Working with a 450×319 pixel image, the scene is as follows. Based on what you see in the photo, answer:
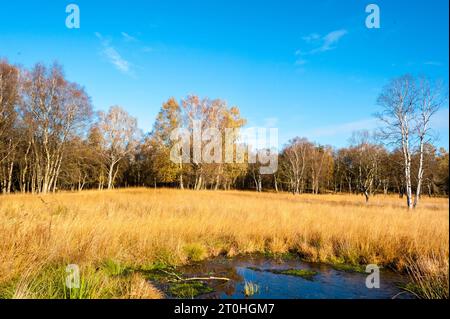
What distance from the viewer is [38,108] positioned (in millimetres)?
22328

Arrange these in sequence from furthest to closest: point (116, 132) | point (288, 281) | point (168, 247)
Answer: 1. point (116, 132)
2. point (168, 247)
3. point (288, 281)

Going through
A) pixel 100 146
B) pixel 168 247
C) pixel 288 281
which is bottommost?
pixel 288 281

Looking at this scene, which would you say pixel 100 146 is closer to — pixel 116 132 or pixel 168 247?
pixel 116 132

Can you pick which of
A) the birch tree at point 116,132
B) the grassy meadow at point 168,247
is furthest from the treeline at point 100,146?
the grassy meadow at point 168,247

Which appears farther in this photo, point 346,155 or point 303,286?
point 346,155

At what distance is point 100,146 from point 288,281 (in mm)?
35430

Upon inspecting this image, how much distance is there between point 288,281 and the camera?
5.21 metres

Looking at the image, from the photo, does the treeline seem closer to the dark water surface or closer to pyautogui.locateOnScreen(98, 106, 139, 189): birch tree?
pyautogui.locateOnScreen(98, 106, 139, 189): birch tree

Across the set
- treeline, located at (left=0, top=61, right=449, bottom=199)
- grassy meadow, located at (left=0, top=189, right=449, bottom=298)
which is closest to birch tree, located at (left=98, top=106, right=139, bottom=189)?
treeline, located at (left=0, top=61, right=449, bottom=199)

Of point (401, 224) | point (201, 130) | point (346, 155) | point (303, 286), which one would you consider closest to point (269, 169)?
point (346, 155)

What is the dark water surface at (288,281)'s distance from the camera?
4.51 m

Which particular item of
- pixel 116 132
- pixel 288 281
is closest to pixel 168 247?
pixel 288 281

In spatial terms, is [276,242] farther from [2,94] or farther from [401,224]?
[2,94]
